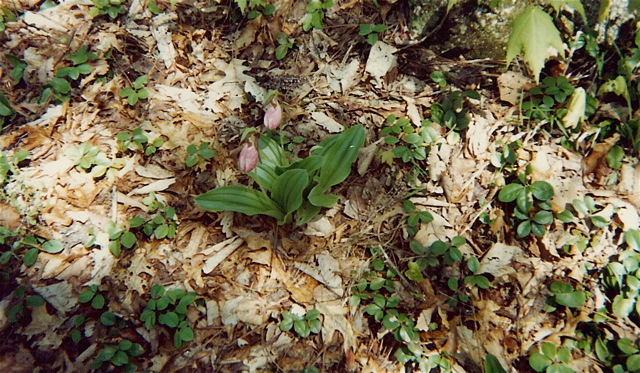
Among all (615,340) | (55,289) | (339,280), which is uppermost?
(615,340)

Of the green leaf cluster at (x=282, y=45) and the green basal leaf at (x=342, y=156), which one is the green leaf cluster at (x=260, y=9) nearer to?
the green leaf cluster at (x=282, y=45)

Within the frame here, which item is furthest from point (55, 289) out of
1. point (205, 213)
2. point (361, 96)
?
point (361, 96)

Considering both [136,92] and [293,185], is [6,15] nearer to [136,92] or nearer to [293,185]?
[136,92]

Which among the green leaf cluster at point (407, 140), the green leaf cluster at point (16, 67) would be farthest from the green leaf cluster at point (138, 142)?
the green leaf cluster at point (407, 140)

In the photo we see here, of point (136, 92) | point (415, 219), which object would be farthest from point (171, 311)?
point (136, 92)

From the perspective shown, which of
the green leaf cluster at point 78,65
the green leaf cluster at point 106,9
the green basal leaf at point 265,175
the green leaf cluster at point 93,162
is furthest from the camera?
the green leaf cluster at point 106,9

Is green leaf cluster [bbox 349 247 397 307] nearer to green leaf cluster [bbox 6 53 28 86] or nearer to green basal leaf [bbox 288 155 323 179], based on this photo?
green basal leaf [bbox 288 155 323 179]

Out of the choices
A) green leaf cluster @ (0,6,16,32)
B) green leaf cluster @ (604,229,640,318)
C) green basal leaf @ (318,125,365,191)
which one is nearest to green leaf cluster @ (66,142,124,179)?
green basal leaf @ (318,125,365,191)

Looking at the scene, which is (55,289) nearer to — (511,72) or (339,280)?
(339,280)

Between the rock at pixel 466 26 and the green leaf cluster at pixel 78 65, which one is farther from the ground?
the rock at pixel 466 26
